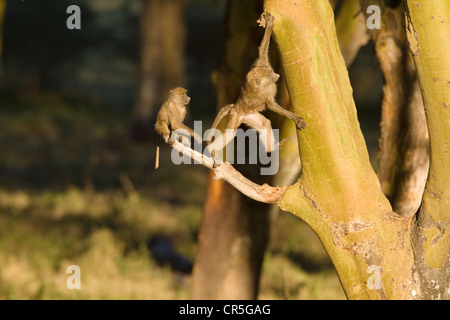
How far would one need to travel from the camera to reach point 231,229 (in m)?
5.20

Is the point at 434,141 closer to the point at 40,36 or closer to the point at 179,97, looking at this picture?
the point at 179,97

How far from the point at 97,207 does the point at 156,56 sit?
8066mm

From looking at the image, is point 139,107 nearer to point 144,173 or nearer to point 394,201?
point 144,173

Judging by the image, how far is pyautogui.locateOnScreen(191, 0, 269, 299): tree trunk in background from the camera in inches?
193

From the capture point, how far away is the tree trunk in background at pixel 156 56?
1684 cm

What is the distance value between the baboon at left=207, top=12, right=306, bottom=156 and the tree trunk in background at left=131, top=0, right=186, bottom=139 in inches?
553

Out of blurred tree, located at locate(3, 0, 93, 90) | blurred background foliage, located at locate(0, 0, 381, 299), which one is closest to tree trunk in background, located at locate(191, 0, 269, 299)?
blurred background foliage, located at locate(0, 0, 381, 299)

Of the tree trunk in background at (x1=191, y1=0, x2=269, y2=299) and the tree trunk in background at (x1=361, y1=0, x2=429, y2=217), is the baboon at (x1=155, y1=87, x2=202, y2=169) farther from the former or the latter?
the tree trunk in background at (x1=361, y1=0, x2=429, y2=217)

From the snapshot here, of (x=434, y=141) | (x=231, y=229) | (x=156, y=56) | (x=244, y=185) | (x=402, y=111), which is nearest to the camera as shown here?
(x=434, y=141)

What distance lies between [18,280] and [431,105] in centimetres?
519

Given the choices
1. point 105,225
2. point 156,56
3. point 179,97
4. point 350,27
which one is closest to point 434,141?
point 179,97

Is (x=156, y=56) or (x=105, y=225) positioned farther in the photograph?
(x=156, y=56)

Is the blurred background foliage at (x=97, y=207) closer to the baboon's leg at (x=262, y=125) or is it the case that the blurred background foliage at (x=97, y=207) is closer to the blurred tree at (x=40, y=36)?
the blurred tree at (x=40, y=36)

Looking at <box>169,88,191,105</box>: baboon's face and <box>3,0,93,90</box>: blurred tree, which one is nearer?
<box>169,88,191,105</box>: baboon's face
